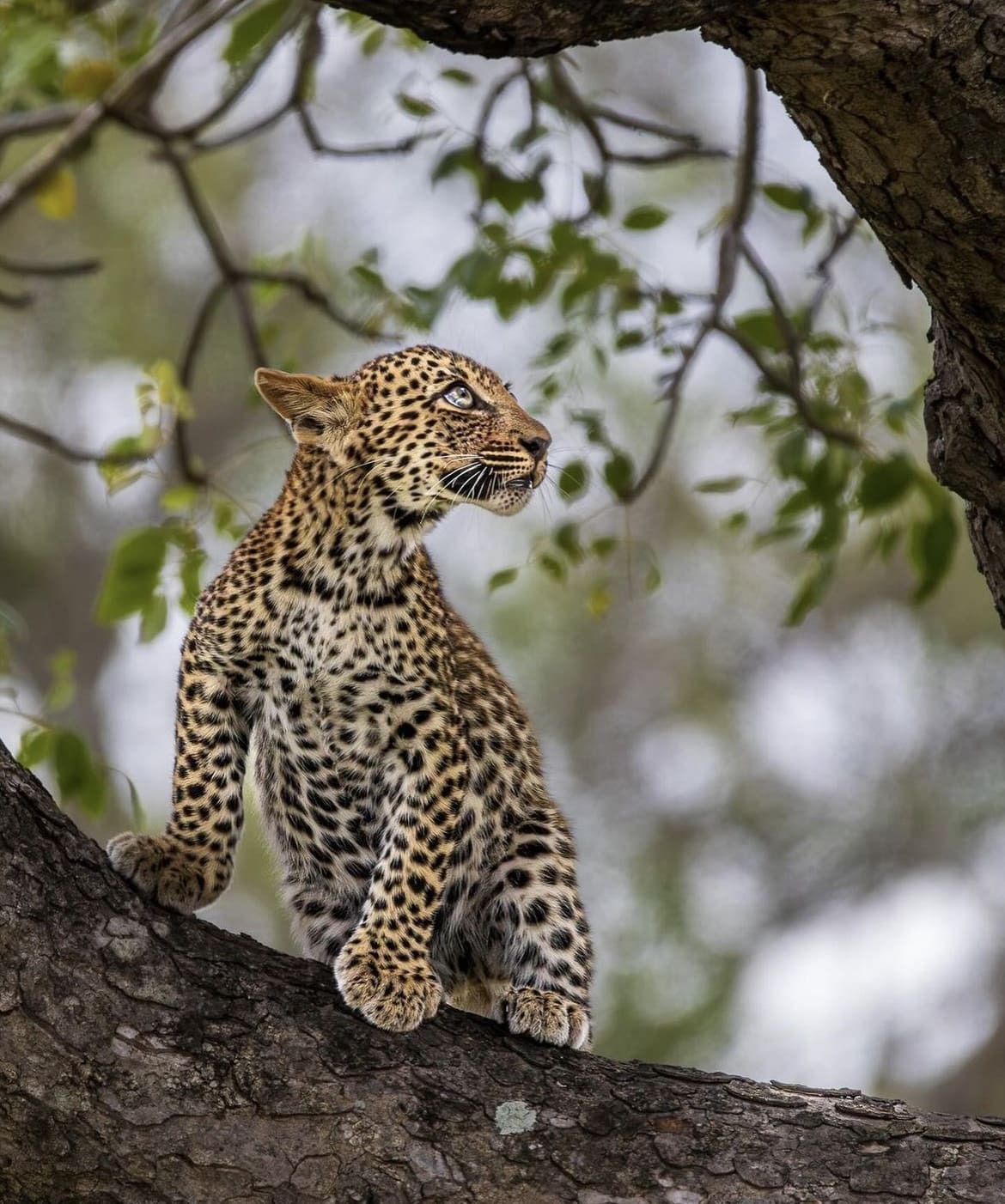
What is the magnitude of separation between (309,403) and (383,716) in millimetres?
993

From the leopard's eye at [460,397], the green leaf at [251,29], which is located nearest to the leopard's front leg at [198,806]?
the leopard's eye at [460,397]

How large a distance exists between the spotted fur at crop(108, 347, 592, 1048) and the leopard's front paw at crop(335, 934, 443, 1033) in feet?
0.14

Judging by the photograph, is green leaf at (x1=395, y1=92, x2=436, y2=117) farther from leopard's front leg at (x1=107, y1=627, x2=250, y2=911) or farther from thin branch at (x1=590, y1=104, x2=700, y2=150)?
leopard's front leg at (x1=107, y1=627, x2=250, y2=911)

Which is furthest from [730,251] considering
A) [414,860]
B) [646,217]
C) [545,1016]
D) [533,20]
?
[533,20]

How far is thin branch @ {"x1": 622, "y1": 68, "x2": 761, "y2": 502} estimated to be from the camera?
7.37 m

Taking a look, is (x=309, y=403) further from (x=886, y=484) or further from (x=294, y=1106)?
(x=294, y=1106)

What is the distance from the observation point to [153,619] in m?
6.90

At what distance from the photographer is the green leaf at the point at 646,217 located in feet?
24.6

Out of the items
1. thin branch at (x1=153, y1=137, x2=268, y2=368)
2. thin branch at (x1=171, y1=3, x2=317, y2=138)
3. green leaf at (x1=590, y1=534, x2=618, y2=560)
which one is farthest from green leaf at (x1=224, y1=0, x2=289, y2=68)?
green leaf at (x1=590, y1=534, x2=618, y2=560)

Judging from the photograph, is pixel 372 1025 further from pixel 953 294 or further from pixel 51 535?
pixel 51 535

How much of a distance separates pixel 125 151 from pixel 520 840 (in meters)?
17.1

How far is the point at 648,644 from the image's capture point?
2252cm

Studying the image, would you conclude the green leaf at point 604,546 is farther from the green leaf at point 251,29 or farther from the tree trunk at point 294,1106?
the tree trunk at point 294,1106

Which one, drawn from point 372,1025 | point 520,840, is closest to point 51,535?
point 520,840
